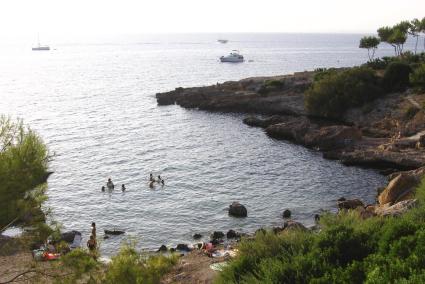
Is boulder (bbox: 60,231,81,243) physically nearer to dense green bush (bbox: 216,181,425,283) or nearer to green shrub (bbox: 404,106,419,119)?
dense green bush (bbox: 216,181,425,283)

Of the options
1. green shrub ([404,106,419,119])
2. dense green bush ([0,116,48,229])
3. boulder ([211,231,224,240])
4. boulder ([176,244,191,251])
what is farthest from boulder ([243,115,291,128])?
dense green bush ([0,116,48,229])

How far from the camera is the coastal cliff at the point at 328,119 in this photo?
200ft

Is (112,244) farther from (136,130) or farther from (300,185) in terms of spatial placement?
(136,130)

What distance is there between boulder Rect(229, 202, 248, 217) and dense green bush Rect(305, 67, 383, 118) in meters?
42.9

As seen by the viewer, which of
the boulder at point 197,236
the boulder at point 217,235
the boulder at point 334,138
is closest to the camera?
the boulder at point 217,235

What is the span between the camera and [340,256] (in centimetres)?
2009

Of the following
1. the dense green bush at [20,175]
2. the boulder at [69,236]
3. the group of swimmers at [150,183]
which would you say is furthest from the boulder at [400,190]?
the dense green bush at [20,175]

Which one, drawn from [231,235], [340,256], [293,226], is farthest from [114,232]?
[340,256]

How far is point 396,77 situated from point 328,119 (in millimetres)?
15690

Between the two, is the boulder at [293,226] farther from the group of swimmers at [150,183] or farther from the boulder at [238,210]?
the group of swimmers at [150,183]

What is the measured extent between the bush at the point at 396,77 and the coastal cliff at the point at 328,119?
2.63 m

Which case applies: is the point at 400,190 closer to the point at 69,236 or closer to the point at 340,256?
the point at 340,256

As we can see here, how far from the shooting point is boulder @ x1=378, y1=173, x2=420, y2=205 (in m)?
43.7

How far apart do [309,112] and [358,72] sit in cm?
1126
